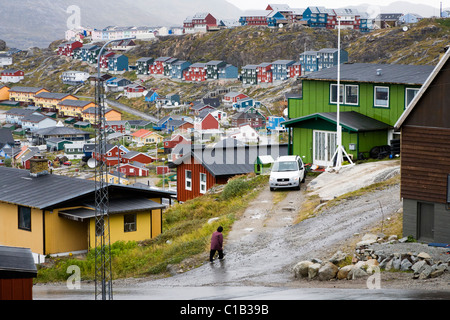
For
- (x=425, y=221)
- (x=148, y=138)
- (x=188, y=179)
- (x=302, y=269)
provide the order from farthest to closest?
(x=148, y=138), (x=188, y=179), (x=425, y=221), (x=302, y=269)

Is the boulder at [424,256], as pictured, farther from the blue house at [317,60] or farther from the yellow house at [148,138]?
the blue house at [317,60]

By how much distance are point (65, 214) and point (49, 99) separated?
6661 inches

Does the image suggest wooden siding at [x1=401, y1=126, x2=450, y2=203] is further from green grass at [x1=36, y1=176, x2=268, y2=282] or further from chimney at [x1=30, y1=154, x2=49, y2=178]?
chimney at [x1=30, y1=154, x2=49, y2=178]

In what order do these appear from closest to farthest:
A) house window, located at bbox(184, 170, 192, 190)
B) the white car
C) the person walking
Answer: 1. the person walking
2. the white car
3. house window, located at bbox(184, 170, 192, 190)

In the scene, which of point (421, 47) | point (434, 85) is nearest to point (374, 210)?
point (434, 85)

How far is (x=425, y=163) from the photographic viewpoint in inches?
778

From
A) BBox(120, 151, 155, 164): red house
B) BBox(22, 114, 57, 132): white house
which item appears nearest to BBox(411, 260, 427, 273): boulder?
BBox(120, 151, 155, 164): red house

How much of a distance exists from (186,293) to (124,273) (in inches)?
301

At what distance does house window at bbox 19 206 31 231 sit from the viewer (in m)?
28.4

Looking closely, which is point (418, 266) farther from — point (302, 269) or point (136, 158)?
point (136, 158)

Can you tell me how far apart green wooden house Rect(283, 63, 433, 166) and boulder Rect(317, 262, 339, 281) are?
1695 cm

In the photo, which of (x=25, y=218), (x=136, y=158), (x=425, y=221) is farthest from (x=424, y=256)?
(x=136, y=158)

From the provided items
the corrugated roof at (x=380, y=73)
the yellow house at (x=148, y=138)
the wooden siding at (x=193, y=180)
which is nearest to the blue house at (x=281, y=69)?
the yellow house at (x=148, y=138)
